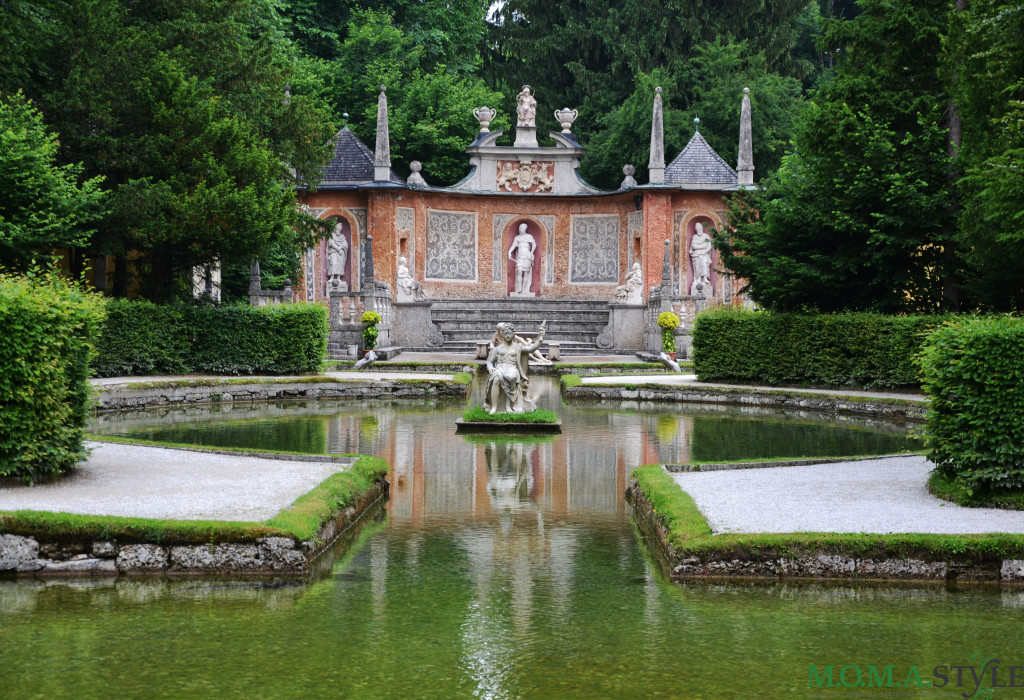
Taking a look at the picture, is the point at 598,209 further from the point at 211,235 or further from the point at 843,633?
the point at 843,633

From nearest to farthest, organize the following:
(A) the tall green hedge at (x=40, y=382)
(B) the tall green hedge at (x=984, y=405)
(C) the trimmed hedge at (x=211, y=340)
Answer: (B) the tall green hedge at (x=984, y=405) → (A) the tall green hedge at (x=40, y=382) → (C) the trimmed hedge at (x=211, y=340)

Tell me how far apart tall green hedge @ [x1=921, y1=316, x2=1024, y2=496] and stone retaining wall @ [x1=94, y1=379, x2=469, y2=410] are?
12.1 meters

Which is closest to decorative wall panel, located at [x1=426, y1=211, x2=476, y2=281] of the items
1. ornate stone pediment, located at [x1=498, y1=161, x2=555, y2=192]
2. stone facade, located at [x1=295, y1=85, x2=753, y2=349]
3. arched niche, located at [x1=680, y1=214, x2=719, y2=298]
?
stone facade, located at [x1=295, y1=85, x2=753, y2=349]

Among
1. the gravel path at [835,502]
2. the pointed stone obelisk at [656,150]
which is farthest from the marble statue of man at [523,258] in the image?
A: the gravel path at [835,502]

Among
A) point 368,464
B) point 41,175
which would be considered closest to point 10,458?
point 368,464

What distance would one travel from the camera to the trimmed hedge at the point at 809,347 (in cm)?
1978

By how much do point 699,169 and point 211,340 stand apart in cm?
1876

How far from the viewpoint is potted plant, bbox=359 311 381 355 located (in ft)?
91.9

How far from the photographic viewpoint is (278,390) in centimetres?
2103

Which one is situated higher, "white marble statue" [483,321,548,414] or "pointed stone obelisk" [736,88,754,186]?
"pointed stone obelisk" [736,88,754,186]

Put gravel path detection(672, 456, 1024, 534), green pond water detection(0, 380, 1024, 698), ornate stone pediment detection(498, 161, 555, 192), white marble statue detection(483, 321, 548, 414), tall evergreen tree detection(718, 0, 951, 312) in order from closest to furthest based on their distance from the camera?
green pond water detection(0, 380, 1024, 698), gravel path detection(672, 456, 1024, 534), white marble statue detection(483, 321, 548, 414), tall evergreen tree detection(718, 0, 951, 312), ornate stone pediment detection(498, 161, 555, 192)

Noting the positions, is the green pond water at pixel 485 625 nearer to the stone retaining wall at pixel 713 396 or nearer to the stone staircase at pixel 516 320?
the stone retaining wall at pixel 713 396

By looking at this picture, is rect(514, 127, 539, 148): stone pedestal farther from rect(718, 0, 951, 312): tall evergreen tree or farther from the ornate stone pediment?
rect(718, 0, 951, 312): tall evergreen tree

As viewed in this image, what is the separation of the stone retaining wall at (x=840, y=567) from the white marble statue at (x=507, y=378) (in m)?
8.19
